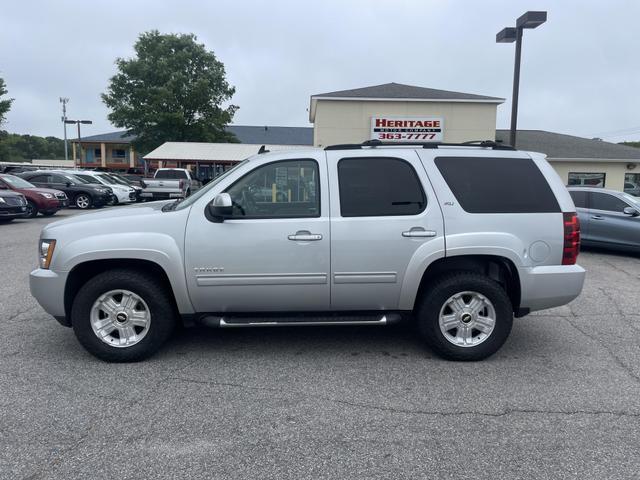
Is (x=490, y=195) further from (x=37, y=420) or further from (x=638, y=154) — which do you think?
(x=638, y=154)

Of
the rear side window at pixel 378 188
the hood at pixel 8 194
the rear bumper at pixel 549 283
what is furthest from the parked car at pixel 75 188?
the rear bumper at pixel 549 283

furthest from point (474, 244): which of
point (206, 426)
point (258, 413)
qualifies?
point (206, 426)

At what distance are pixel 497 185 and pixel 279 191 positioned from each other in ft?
6.41

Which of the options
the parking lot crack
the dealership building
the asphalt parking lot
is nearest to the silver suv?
the asphalt parking lot

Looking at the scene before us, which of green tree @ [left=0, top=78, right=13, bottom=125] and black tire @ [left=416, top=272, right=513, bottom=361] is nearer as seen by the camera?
black tire @ [left=416, top=272, right=513, bottom=361]

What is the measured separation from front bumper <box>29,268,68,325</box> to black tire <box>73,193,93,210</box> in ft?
61.1

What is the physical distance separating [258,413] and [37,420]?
4.86 ft

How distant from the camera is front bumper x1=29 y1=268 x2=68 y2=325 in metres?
4.37

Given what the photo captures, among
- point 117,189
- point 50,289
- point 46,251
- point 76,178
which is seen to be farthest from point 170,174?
point 50,289

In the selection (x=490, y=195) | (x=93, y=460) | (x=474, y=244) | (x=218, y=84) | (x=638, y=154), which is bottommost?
(x=93, y=460)

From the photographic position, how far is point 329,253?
4387 millimetres

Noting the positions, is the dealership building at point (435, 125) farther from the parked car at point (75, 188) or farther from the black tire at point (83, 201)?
the black tire at point (83, 201)

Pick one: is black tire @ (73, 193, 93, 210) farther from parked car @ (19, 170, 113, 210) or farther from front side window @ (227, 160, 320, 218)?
front side window @ (227, 160, 320, 218)

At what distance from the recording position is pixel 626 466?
2975 millimetres
